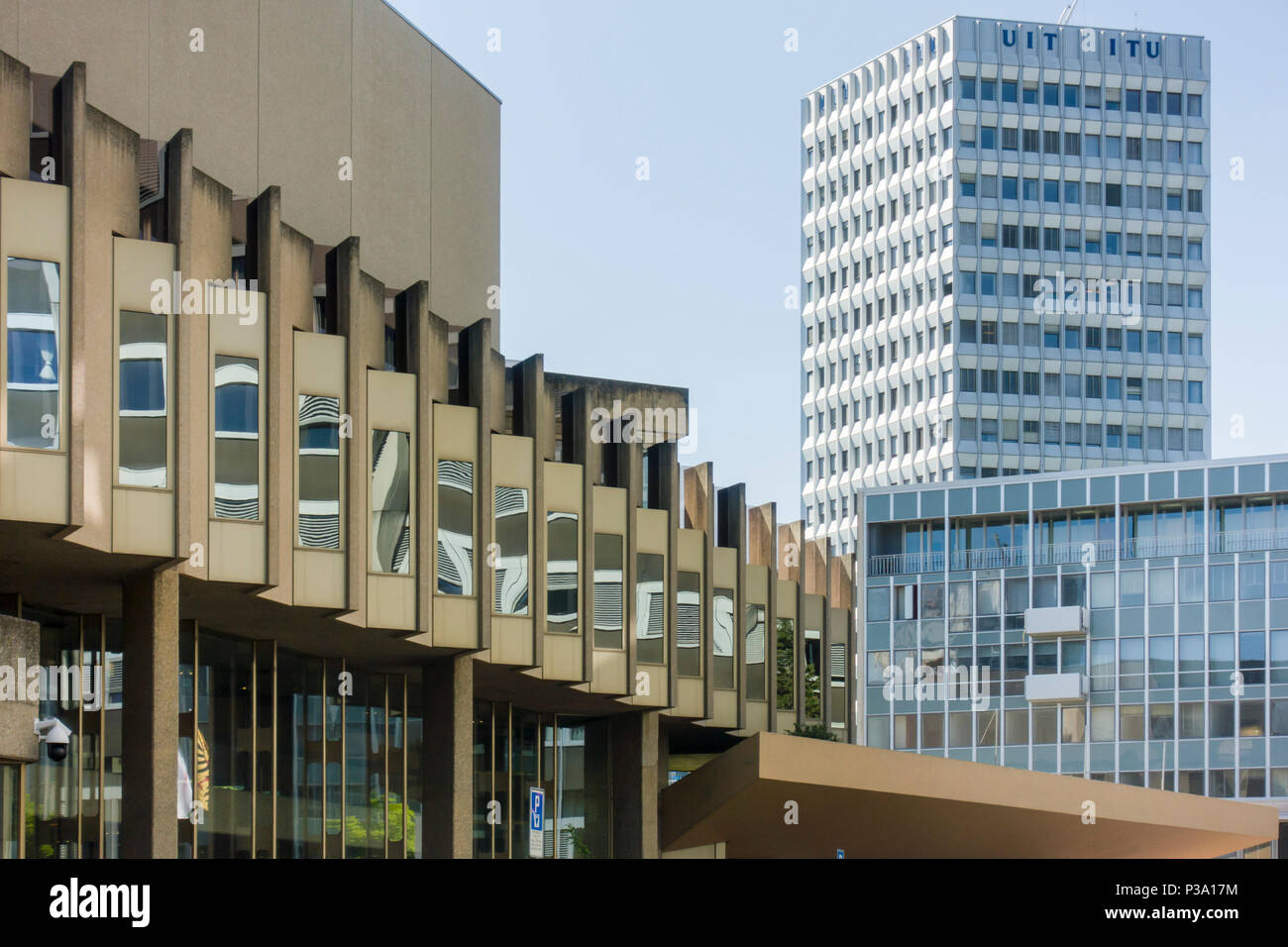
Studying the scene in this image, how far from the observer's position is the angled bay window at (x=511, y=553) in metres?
33.7

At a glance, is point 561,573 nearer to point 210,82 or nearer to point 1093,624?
point 210,82

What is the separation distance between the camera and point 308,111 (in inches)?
1375

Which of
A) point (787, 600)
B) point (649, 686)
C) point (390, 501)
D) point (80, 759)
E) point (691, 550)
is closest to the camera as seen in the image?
point (80, 759)

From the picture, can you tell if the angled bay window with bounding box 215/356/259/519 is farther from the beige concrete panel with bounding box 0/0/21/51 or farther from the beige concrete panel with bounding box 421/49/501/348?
the beige concrete panel with bounding box 421/49/501/348

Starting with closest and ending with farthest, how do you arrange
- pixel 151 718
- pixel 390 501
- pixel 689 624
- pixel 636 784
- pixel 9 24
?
pixel 151 718
pixel 9 24
pixel 390 501
pixel 636 784
pixel 689 624

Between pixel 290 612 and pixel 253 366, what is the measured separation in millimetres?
4016

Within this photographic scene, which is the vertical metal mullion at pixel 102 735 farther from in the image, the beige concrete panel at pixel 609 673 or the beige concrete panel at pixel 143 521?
the beige concrete panel at pixel 609 673

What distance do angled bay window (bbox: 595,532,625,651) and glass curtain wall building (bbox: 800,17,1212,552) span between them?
8268cm

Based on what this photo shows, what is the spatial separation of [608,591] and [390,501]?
7.42 metres

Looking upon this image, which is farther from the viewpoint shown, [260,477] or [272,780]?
[272,780]

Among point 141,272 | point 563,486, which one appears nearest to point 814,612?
point 563,486

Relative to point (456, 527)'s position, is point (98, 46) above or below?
above

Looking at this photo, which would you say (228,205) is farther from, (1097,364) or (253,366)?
(1097,364)

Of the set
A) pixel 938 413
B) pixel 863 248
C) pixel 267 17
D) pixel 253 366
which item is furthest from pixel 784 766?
pixel 863 248
